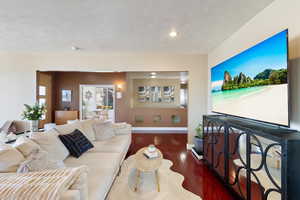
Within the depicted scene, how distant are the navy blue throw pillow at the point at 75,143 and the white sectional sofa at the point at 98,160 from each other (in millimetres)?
66

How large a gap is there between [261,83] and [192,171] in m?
1.90

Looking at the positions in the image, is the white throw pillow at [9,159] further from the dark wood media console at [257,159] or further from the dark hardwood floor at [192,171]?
the dark wood media console at [257,159]

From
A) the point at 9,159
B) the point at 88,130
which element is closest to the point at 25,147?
the point at 9,159

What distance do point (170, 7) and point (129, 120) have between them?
5014mm

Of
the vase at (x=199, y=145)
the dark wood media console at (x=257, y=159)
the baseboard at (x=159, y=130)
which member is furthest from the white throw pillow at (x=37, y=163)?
the baseboard at (x=159, y=130)

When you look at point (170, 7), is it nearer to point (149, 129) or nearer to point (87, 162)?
point (87, 162)

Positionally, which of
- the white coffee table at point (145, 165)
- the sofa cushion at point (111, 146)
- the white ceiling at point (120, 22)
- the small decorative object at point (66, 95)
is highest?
the white ceiling at point (120, 22)

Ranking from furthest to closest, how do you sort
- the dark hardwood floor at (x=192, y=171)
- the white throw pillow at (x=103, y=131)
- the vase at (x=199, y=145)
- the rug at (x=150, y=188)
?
the vase at (x=199, y=145)
the white throw pillow at (x=103, y=131)
the dark hardwood floor at (x=192, y=171)
the rug at (x=150, y=188)

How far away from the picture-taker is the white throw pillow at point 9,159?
1.43 m

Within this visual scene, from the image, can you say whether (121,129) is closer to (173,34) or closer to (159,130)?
(173,34)

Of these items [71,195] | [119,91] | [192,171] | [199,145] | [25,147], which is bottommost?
[192,171]

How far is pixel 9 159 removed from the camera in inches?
57.4

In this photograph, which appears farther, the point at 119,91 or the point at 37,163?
the point at 119,91

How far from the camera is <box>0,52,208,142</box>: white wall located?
13.9 ft
